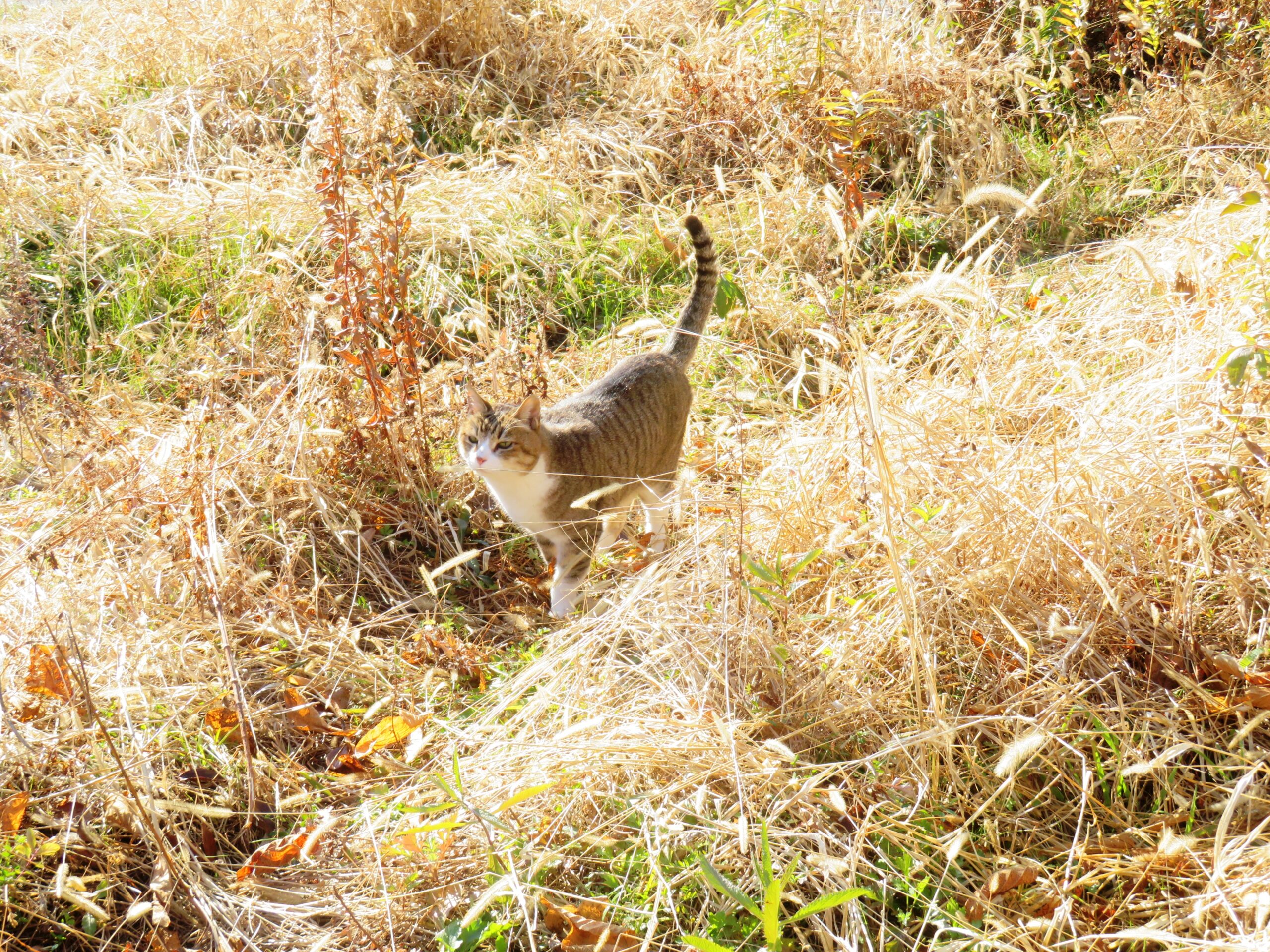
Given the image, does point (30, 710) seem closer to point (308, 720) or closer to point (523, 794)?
point (308, 720)

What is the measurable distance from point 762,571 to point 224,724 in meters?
1.47

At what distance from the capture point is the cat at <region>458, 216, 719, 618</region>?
134 inches

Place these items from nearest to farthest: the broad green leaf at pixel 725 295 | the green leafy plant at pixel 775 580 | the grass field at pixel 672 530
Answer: the grass field at pixel 672 530 < the green leafy plant at pixel 775 580 < the broad green leaf at pixel 725 295

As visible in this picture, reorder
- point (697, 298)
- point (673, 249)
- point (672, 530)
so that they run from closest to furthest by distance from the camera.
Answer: point (672, 530) → point (697, 298) → point (673, 249)

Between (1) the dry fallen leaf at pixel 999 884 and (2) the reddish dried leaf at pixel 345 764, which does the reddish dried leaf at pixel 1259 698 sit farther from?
(2) the reddish dried leaf at pixel 345 764

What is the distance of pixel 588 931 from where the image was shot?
2109 mm

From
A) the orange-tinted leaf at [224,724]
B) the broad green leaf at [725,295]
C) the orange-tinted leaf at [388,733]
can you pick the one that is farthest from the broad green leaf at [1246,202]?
the orange-tinted leaf at [224,724]

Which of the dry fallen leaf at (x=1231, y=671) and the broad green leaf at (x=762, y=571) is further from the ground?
the broad green leaf at (x=762, y=571)

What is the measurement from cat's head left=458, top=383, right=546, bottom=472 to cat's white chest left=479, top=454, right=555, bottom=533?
41 mm

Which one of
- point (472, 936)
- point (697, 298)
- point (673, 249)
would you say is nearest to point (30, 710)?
point (472, 936)

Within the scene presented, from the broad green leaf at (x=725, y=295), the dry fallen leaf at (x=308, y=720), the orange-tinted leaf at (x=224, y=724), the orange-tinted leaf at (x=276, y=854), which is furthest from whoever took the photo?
the broad green leaf at (x=725, y=295)

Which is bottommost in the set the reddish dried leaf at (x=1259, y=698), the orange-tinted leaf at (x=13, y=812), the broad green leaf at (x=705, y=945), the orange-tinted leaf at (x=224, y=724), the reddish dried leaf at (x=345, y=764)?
the reddish dried leaf at (x=345, y=764)

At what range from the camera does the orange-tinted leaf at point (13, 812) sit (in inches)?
92.6

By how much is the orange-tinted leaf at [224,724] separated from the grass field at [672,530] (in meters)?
0.01
